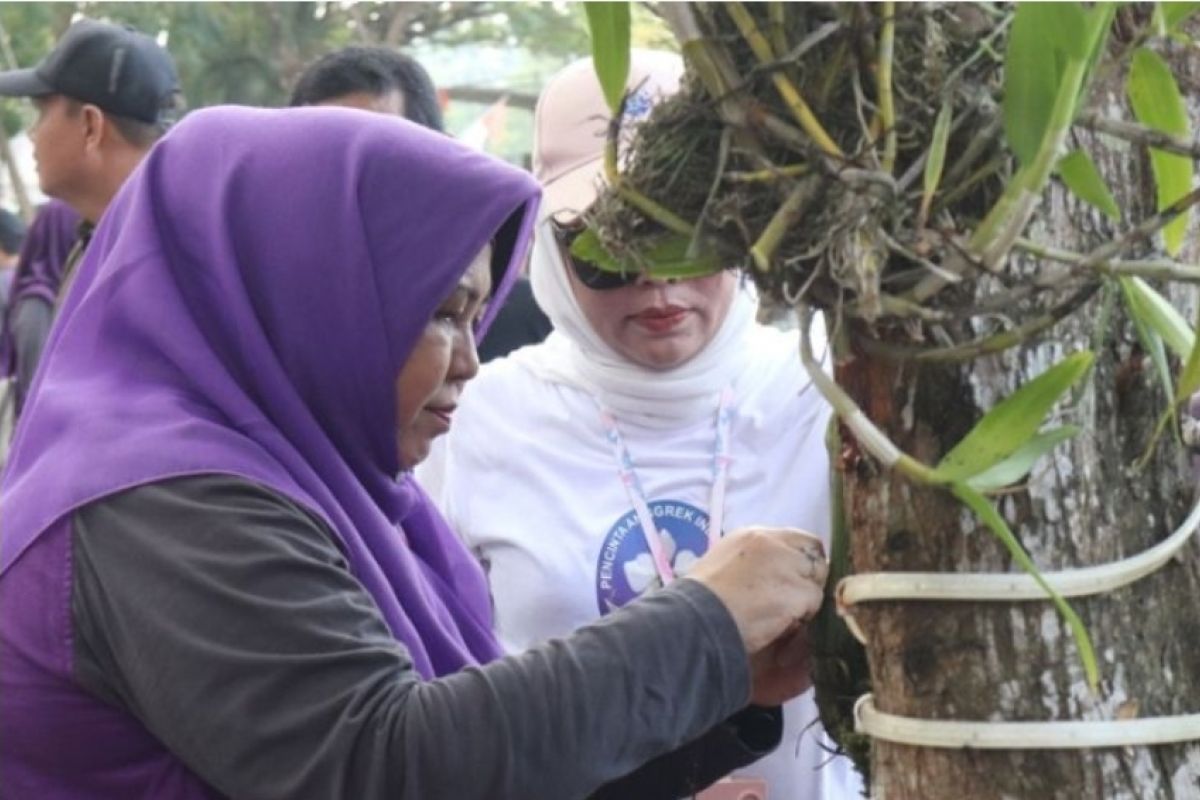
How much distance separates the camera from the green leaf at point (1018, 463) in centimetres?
131

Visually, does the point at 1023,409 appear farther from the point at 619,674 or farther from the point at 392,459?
the point at 392,459

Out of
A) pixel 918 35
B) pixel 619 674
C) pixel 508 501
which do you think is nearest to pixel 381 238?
pixel 619 674

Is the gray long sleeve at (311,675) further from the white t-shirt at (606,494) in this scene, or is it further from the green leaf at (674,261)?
the white t-shirt at (606,494)

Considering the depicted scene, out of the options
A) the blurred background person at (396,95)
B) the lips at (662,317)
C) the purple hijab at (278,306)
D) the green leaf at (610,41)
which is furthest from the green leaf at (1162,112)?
the blurred background person at (396,95)

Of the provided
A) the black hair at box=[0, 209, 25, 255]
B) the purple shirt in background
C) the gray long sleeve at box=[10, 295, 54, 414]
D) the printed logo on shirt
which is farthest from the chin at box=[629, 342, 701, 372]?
the black hair at box=[0, 209, 25, 255]

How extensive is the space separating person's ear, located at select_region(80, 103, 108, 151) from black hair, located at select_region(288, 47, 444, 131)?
0.42m

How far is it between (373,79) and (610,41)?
2.44 meters

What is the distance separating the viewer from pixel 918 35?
1313 mm

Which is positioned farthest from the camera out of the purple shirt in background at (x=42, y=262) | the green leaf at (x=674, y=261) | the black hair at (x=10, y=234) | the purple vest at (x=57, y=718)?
the black hair at (x=10, y=234)

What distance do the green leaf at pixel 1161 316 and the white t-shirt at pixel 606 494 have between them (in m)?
1.01

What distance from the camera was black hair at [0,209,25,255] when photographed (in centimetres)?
818

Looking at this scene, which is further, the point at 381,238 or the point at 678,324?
the point at 678,324

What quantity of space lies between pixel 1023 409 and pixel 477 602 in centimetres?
97

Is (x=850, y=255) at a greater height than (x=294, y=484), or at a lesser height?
greater
